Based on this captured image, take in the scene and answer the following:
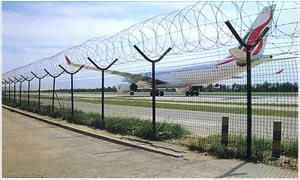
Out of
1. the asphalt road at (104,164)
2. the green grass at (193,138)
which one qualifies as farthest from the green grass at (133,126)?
the asphalt road at (104,164)

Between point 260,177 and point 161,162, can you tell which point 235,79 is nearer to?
point 161,162

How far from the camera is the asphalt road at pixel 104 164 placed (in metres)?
6.66

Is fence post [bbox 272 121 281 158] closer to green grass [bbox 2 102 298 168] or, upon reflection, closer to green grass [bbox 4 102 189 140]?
green grass [bbox 2 102 298 168]

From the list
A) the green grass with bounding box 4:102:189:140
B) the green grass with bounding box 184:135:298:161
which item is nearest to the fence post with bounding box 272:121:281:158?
the green grass with bounding box 184:135:298:161

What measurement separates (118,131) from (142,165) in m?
4.75

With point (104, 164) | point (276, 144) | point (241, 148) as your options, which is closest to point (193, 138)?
point (241, 148)

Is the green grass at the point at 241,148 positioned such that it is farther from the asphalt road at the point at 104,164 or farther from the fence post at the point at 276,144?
the asphalt road at the point at 104,164

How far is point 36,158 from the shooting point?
326 inches

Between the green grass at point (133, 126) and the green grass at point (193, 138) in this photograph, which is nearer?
the green grass at point (193, 138)

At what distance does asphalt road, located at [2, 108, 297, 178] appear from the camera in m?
6.66

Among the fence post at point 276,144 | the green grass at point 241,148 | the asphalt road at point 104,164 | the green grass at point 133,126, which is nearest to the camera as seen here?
the asphalt road at point 104,164

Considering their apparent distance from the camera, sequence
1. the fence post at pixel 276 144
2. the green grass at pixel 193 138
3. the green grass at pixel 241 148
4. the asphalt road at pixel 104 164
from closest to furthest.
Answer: the asphalt road at pixel 104 164, the fence post at pixel 276 144, the green grass at pixel 241 148, the green grass at pixel 193 138

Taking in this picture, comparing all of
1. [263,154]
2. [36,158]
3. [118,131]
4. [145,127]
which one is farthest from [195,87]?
[36,158]

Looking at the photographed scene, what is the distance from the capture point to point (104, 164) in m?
7.54
